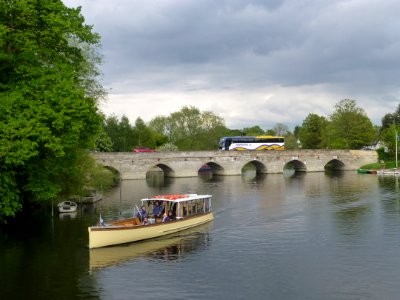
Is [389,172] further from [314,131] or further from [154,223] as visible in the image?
[154,223]

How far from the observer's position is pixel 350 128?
103 m

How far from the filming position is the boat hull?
27.3 m

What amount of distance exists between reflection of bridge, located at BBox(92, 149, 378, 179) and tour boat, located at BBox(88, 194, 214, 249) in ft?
126

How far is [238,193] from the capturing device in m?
56.0

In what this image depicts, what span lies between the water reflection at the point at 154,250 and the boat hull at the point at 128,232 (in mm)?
292

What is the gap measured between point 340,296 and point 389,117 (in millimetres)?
117723

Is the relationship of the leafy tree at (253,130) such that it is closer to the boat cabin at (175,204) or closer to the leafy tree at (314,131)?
the leafy tree at (314,131)

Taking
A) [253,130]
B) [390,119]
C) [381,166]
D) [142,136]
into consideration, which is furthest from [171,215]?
[253,130]

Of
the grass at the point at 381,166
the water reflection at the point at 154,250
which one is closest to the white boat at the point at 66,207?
the water reflection at the point at 154,250

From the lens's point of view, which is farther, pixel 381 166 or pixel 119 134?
pixel 119 134

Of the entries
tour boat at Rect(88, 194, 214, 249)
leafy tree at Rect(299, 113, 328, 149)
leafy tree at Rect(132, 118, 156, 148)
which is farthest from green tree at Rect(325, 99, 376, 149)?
tour boat at Rect(88, 194, 214, 249)

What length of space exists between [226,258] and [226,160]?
61269mm

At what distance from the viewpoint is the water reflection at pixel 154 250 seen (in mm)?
25641

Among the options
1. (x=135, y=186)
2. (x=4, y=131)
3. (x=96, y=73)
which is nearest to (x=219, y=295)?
(x=4, y=131)
